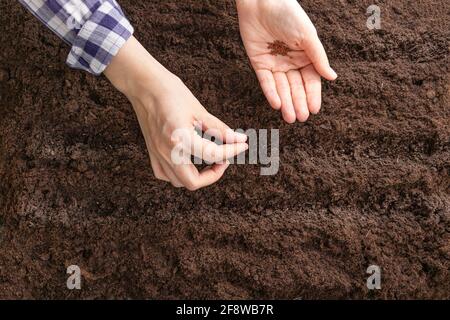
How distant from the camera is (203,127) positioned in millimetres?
1271

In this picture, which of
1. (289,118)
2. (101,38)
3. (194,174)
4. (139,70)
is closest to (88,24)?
(101,38)

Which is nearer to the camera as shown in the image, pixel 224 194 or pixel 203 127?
pixel 203 127

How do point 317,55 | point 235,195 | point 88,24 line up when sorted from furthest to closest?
point 235,195 → point 317,55 → point 88,24

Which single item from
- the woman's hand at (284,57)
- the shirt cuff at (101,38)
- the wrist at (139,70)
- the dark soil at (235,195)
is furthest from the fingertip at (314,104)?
the shirt cuff at (101,38)

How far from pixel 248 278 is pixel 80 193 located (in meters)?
0.52

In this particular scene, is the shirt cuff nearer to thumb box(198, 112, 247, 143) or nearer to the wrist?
the wrist

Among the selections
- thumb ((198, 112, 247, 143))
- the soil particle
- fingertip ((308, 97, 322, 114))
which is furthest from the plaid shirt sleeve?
fingertip ((308, 97, 322, 114))

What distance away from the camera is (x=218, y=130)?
4.11 feet

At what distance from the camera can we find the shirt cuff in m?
1.19

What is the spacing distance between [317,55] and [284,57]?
111 mm

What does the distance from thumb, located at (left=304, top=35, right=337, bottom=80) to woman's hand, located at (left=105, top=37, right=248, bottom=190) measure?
261 mm

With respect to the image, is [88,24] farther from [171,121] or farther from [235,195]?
[235,195]

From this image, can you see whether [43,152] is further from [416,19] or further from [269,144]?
[416,19]
